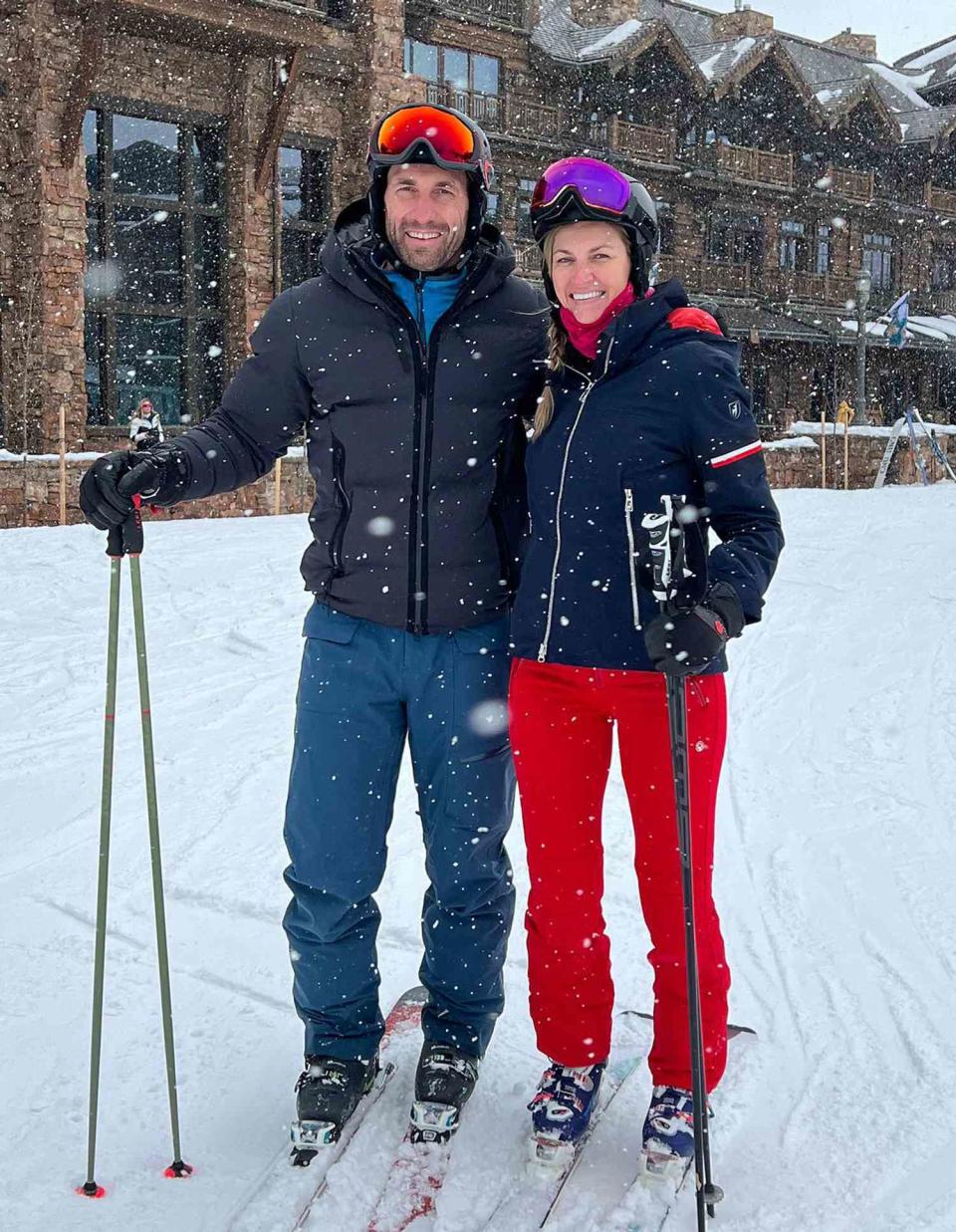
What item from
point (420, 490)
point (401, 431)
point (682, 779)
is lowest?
point (682, 779)

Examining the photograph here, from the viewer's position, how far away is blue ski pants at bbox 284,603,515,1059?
8.46 feet

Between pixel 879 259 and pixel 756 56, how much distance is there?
26.1ft

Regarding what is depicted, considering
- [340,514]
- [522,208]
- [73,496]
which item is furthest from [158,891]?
[522,208]

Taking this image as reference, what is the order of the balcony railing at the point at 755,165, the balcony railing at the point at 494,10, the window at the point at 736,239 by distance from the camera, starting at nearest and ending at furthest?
the balcony railing at the point at 494,10 < the balcony railing at the point at 755,165 < the window at the point at 736,239

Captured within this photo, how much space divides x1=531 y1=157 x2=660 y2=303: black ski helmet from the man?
19cm

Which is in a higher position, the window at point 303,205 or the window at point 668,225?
the window at point 668,225

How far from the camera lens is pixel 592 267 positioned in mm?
2420

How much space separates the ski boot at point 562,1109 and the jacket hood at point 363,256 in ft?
5.69

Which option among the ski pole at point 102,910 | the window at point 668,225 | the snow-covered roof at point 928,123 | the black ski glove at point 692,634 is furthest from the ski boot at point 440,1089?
the snow-covered roof at point 928,123

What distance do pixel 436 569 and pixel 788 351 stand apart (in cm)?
2929

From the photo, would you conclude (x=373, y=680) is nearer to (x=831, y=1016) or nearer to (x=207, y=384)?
(x=831, y=1016)

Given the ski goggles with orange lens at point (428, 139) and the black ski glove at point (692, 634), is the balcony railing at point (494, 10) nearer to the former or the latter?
the ski goggles with orange lens at point (428, 139)

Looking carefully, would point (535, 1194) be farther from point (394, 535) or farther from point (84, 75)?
point (84, 75)

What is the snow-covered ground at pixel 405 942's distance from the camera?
2436 mm
